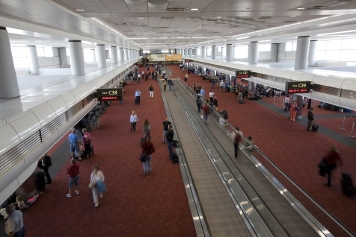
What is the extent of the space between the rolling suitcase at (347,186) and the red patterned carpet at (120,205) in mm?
5147

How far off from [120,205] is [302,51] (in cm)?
1630

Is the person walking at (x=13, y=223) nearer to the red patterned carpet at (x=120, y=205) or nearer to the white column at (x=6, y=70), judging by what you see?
the red patterned carpet at (x=120, y=205)

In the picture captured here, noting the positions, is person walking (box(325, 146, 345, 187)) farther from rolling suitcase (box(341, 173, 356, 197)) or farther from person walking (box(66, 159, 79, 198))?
person walking (box(66, 159, 79, 198))

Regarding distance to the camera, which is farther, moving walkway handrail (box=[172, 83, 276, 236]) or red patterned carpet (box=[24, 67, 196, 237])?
red patterned carpet (box=[24, 67, 196, 237])

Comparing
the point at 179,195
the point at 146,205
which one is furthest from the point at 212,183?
the point at 146,205

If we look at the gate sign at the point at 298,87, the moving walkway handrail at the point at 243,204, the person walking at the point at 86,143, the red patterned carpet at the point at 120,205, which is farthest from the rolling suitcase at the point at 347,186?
the person walking at the point at 86,143

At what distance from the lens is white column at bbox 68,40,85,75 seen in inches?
602

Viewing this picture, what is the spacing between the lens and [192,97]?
2298 cm

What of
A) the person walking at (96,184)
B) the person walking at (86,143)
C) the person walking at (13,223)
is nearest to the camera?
the person walking at (13,223)

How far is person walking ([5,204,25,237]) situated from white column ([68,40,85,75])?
11713 mm

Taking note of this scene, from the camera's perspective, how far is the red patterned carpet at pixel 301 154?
7241 mm

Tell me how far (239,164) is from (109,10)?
7333 mm

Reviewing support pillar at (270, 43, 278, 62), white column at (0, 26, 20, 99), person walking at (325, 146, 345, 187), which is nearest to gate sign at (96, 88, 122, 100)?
white column at (0, 26, 20, 99)

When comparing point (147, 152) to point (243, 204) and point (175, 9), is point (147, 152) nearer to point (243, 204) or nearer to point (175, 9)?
point (243, 204)
